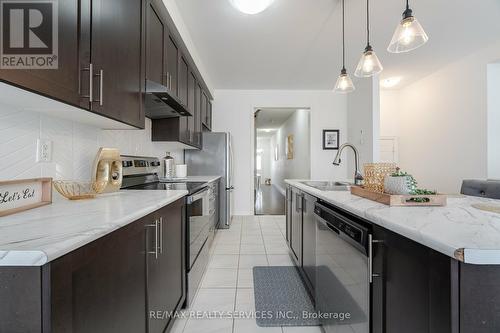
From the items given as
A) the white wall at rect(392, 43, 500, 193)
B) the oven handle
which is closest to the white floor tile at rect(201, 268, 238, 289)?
the oven handle

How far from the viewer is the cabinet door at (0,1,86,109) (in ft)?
2.51

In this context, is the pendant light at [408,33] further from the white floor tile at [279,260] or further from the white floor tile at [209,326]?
the white floor tile at [209,326]

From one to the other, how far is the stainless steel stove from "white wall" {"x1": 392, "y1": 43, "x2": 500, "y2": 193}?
3.76 m

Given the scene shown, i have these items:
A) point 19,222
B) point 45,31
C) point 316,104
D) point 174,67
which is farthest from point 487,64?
point 19,222

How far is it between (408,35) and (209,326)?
235 cm

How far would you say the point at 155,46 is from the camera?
1.73 m

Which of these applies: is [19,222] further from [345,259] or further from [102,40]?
[345,259]

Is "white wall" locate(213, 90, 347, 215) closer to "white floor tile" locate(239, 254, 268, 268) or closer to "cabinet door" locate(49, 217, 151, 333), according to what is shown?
"white floor tile" locate(239, 254, 268, 268)

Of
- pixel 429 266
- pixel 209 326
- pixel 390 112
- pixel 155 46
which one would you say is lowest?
pixel 209 326

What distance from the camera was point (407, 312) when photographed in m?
0.71

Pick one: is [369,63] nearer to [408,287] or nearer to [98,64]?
[408,287]

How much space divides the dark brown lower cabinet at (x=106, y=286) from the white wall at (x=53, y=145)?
614 millimetres

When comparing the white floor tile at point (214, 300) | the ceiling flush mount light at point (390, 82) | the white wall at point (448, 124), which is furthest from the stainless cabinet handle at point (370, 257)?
the ceiling flush mount light at point (390, 82)

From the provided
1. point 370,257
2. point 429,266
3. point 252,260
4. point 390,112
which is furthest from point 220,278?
point 390,112
